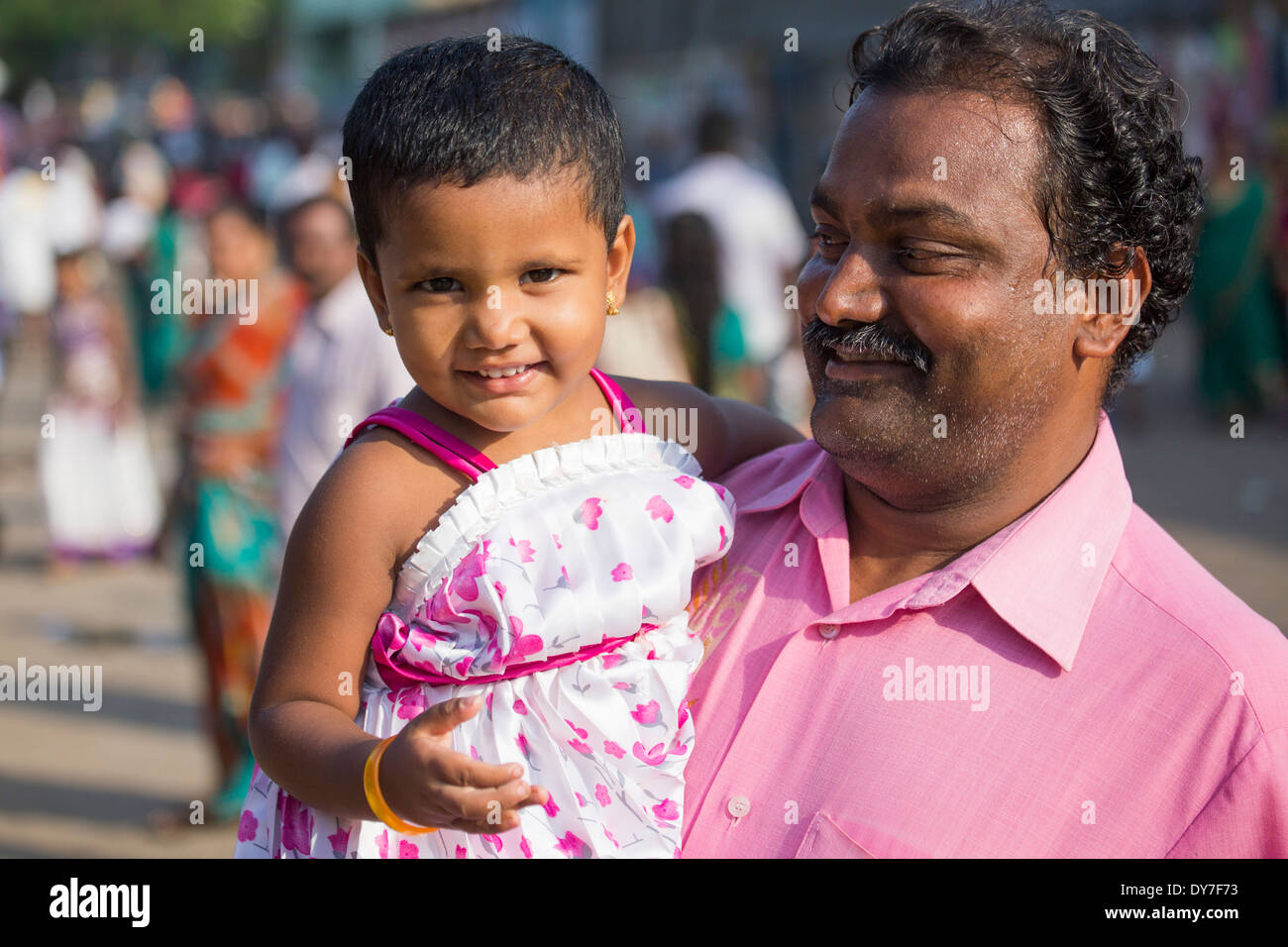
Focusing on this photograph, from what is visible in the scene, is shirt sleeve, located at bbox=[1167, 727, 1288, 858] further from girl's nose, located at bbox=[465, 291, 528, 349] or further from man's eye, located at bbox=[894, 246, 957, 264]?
girl's nose, located at bbox=[465, 291, 528, 349]

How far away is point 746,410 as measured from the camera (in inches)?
103

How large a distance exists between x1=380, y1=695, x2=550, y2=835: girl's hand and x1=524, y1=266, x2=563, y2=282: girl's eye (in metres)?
0.65

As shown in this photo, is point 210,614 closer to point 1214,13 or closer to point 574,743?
point 574,743

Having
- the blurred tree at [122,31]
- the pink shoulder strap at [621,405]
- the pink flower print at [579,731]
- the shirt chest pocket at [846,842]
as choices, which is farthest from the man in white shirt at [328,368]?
the blurred tree at [122,31]

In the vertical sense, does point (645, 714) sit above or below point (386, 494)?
below

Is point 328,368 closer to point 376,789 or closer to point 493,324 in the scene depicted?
point 493,324

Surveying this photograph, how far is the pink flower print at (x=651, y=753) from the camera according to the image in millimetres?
2020

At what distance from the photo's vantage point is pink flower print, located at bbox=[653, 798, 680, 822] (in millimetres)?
2051

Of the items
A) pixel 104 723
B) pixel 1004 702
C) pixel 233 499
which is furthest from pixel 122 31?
pixel 1004 702

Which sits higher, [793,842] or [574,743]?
[574,743]

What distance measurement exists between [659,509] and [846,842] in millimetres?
544

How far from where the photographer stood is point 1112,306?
227 cm

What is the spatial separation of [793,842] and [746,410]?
882mm
